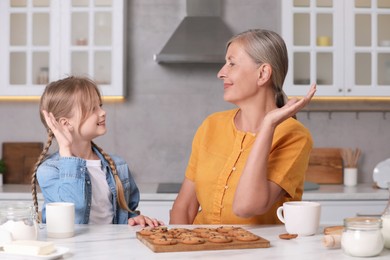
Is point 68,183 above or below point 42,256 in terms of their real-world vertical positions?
above

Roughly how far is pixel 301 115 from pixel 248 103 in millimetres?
2158

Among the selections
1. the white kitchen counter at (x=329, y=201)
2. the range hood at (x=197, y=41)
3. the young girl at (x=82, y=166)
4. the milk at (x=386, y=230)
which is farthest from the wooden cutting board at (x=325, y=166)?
the milk at (x=386, y=230)

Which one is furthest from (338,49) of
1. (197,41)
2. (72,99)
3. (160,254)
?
(160,254)

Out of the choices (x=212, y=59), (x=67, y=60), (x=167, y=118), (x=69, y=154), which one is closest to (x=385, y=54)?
(x=212, y=59)

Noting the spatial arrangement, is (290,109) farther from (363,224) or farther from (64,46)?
(64,46)

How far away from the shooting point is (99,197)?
91.8 inches

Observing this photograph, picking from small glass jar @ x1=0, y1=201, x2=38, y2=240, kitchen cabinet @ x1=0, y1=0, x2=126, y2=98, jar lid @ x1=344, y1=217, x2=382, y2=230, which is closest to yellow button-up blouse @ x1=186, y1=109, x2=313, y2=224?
jar lid @ x1=344, y1=217, x2=382, y2=230

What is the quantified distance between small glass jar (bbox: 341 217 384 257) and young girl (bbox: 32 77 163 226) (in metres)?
0.83

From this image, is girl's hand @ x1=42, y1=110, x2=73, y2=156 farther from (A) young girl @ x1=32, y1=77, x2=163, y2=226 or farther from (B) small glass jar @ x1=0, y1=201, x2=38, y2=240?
(B) small glass jar @ x1=0, y1=201, x2=38, y2=240

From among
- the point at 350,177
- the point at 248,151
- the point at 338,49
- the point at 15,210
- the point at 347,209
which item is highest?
the point at 338,49

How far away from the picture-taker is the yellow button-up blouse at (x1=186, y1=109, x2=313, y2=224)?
7.22 ft

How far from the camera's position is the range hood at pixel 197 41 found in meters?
4.12

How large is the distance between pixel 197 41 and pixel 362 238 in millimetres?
2707

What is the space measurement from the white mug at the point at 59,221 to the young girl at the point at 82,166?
29 cm
